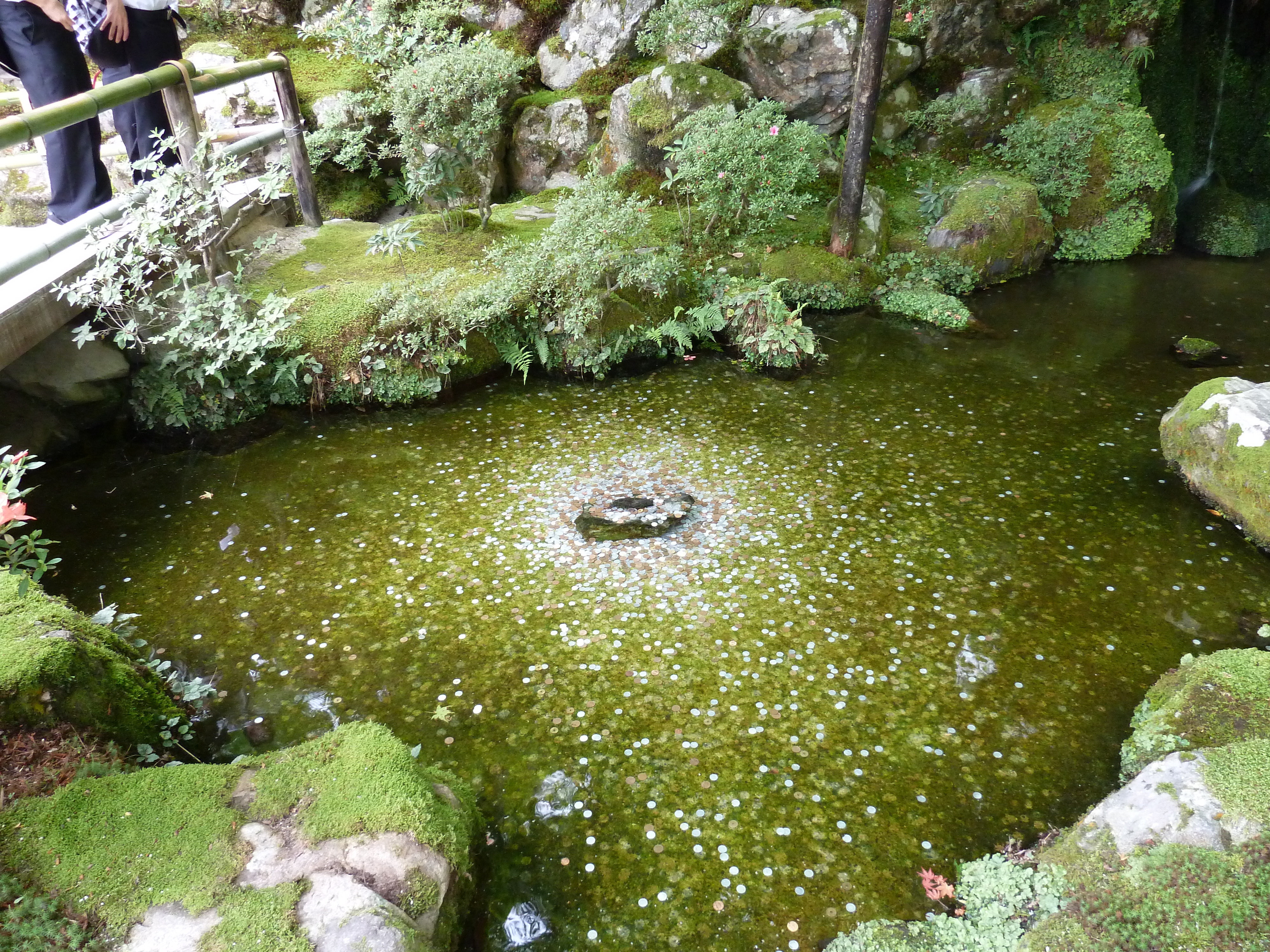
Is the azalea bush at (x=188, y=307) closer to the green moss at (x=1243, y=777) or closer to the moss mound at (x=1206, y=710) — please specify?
the moss mound at (x=1206, y=710)

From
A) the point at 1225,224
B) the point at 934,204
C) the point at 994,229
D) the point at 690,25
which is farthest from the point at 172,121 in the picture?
the point at 1225,224

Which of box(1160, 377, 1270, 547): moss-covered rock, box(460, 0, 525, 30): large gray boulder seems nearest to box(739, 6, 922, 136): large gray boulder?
box(460, 0, 525, 30): large gray boulder

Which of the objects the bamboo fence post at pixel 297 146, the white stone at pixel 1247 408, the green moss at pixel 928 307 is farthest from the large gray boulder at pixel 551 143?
the white stone at pixel 1247 408

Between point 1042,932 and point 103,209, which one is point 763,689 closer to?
point 1042,932

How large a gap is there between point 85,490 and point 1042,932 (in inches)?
311

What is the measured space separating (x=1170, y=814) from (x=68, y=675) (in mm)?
5102

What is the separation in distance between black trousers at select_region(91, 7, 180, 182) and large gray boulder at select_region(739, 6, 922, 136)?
8.77 meters

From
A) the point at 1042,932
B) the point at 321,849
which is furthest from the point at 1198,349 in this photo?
the point at 321,849

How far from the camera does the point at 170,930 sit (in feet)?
9.30

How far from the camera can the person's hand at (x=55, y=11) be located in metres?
6.02

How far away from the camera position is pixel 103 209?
21.2ft

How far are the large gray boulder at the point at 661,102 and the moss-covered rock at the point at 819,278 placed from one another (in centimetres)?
230

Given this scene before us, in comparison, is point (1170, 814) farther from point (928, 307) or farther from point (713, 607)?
point (928, 307)

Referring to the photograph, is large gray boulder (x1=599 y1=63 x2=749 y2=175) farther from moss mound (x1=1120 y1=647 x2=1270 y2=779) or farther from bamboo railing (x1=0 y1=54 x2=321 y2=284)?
moss mound (x1=1120 y1=647 x2=1270 y2=779)
